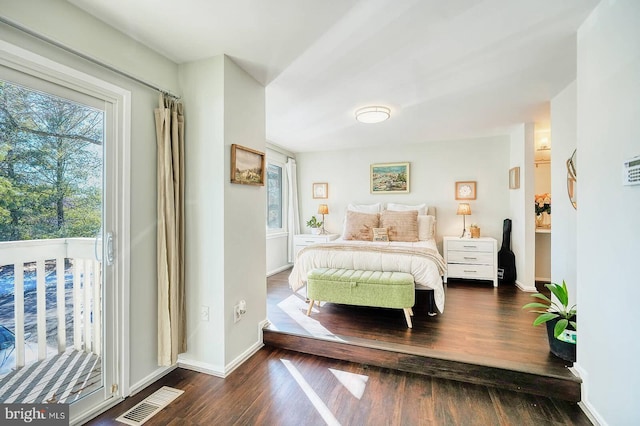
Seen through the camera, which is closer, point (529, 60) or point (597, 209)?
point (597, 209)

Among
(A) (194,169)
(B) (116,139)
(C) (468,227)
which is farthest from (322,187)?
(B) (116,139)

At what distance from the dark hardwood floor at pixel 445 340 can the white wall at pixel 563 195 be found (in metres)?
0.60

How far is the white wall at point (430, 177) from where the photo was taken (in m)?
4.72

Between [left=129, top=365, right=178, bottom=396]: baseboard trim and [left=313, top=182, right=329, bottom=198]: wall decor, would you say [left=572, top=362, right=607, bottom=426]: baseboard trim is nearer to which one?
[left=129, top=365, right=178, bottom=396]: baseboard trim

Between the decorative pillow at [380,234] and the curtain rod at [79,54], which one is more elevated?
the curtain rod at [79,54]

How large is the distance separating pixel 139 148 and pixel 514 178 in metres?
4.80

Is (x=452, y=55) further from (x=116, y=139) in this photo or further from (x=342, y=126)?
(x=116, y=139)

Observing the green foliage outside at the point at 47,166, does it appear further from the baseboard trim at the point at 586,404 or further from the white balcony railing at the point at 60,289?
the baseboard trim at the point at 586,404

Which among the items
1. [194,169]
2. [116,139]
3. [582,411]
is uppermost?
[116,139]

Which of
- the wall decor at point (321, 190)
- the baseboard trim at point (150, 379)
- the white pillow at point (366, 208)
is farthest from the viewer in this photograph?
the wall decor at point (321, 190)

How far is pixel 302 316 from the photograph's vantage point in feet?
9.77

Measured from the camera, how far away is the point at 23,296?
1.51m

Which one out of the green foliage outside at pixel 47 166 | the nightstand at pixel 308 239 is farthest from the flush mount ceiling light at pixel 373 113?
the green foliage outside at pixel 47 166

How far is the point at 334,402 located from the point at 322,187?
170 inches
